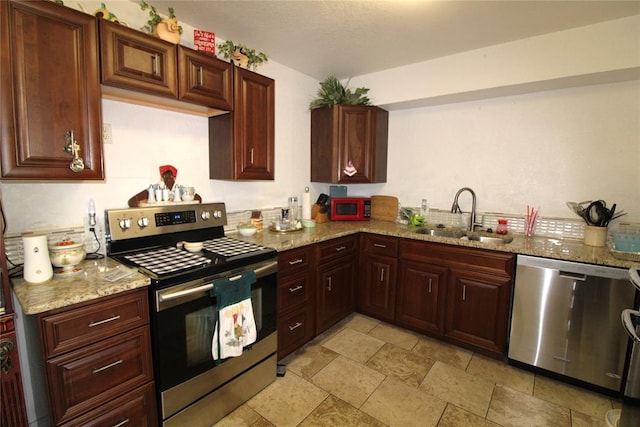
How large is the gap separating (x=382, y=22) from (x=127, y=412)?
8.88 ft

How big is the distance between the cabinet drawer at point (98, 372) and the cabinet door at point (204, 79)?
140 centimetres

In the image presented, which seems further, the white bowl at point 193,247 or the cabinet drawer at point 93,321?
the white bowl at point 193,247

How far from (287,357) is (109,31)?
2340mm

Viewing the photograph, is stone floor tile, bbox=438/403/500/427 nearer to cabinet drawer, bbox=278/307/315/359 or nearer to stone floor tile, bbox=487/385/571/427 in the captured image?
stone floor tile, bbox=487/385/571/427

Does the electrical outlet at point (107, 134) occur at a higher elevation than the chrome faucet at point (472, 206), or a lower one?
higher

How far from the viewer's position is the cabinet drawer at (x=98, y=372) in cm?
120

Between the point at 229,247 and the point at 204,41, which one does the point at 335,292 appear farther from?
the point at 204,41

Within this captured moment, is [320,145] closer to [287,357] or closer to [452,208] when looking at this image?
[452,208]

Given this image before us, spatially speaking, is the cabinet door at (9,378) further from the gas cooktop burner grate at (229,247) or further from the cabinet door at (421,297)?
the cabinet door at (421,297)

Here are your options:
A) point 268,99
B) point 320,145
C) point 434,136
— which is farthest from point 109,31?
point 434,136

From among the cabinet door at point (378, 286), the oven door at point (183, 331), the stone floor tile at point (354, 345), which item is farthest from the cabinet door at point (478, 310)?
the oven door at point (183, 331)

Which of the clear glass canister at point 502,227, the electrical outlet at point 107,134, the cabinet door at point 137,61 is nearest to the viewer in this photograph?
the cabinet door at point 137,61

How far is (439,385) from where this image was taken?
2.07 meters

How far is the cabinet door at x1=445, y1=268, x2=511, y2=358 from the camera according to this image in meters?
2.28
